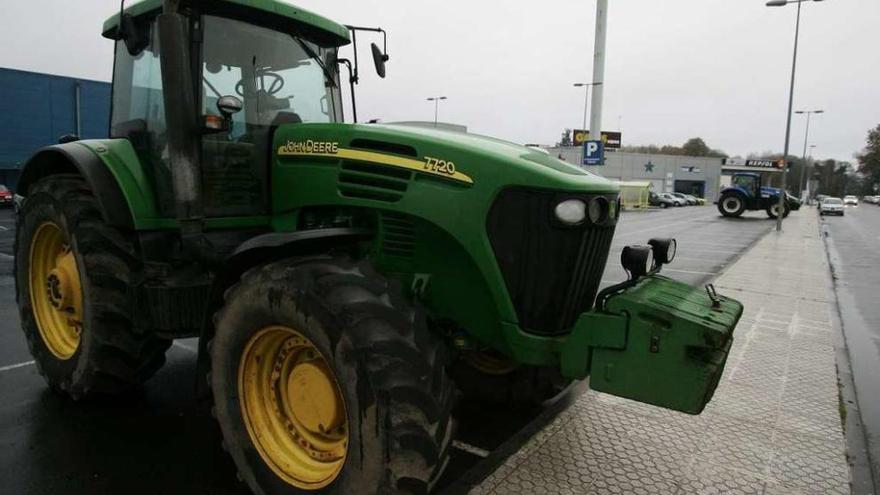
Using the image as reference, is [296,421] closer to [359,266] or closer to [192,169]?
[359,266]

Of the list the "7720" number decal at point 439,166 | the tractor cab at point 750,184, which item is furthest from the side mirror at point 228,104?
the tractor cab at point 750,184

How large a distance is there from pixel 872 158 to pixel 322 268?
4134 inches

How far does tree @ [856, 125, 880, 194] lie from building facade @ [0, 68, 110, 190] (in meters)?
97.2

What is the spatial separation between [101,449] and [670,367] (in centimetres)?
310

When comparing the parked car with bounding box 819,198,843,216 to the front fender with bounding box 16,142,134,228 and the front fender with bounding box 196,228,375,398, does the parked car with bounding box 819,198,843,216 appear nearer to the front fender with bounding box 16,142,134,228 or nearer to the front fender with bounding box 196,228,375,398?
the front fender with bounding box 196,228,375,398

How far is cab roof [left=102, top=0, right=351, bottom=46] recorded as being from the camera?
3248 mm

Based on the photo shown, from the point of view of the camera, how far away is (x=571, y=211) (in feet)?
→ 8.47

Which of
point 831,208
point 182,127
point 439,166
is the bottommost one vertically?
point 831,208

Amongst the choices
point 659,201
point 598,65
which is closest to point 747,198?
point 659,201

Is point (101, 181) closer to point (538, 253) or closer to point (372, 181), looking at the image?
point (372, 181)

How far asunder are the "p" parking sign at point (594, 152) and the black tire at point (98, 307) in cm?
992

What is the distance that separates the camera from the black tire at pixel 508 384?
146 inches

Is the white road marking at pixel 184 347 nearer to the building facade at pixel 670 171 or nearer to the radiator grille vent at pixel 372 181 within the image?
the radiator grille vent at pixel 372 181

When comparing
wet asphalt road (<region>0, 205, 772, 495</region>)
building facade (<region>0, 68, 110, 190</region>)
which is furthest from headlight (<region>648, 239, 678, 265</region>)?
building facade (<region>0, 68, 110, 190</region>)
